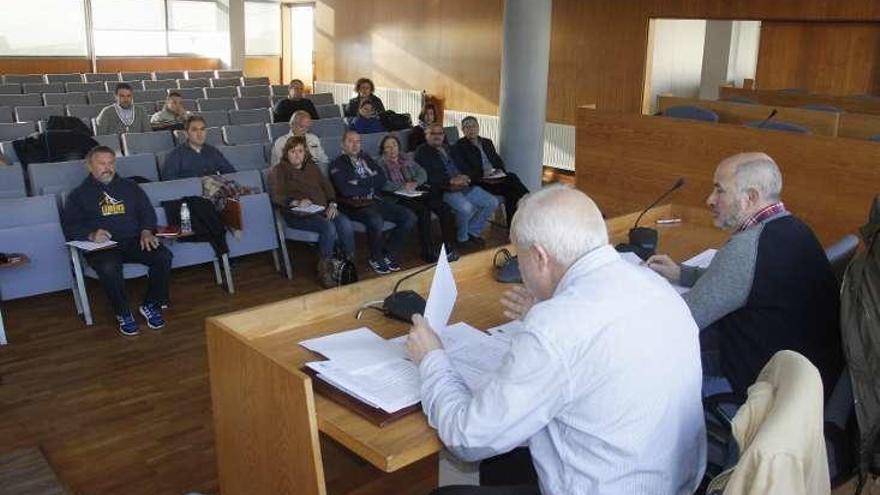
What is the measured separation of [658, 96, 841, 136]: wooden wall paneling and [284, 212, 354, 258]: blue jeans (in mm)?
3223

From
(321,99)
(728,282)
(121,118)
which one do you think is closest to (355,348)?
(728,282)

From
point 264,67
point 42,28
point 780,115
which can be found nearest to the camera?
point 780,115

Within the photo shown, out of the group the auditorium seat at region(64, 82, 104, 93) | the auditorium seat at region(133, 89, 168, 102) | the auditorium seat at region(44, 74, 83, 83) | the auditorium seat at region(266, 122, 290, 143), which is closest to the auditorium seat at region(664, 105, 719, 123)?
the auditorium seat at region(266, 122, 290, 143)

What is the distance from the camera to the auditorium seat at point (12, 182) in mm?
5434

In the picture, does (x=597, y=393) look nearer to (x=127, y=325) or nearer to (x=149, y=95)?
(x=127, y=325)

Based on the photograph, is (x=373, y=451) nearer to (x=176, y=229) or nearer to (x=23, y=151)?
(x=176, y=229)

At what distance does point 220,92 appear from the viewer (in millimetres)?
10797

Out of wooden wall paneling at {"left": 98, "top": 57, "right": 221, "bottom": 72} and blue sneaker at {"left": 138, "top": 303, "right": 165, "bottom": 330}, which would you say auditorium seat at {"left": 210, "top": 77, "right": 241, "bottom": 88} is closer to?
wooden wall paneling at {"left": 98, "top": 57, "right": 221, "bottom": 72}

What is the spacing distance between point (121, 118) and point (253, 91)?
3.53 metres

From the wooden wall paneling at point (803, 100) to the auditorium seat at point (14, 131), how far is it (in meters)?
6.85

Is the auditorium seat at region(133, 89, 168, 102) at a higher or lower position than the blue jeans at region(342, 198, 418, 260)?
higher

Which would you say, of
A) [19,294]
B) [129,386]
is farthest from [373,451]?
[19,294]

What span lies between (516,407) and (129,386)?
2.96 metres

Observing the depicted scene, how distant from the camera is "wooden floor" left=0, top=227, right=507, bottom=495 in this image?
3.29 metres
